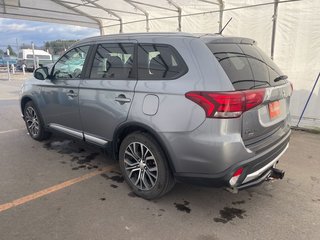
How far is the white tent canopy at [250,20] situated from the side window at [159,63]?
4.63 m

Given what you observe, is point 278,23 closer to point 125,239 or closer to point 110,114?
point 110,114

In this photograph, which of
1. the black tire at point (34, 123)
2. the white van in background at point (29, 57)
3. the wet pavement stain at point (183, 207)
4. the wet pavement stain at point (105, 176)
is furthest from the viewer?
the white van in background at point (29, 57)

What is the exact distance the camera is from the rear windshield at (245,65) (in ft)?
8.69

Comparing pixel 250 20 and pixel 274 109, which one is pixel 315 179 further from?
pixel 250 20

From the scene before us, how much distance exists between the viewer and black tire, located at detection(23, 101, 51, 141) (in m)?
4.91

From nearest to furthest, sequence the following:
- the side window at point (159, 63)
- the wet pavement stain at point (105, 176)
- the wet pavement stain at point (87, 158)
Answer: the side window at point (159, 63)
the wet pavement stain at point (105, 176)
the wet pavement stain at point (87, 158)

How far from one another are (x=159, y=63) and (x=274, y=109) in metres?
1.29

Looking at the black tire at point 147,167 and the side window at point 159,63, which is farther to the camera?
the black tire at point 147,167

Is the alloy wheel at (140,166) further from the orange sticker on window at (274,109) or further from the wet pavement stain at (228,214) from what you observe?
the orange sticker on window at (274,109)

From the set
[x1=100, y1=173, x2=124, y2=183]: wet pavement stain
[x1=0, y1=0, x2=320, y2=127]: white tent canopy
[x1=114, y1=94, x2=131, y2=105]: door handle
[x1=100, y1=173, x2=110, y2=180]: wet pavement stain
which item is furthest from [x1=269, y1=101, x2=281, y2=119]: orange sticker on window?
[x1=0, y1=0, x2=320, y2=127]: white tent canopy

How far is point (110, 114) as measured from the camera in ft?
11.0

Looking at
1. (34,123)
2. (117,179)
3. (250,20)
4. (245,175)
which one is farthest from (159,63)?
(250,20)

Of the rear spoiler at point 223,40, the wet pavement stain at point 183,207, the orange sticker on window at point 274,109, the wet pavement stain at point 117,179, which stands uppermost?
the rear spoiler at point 223,40

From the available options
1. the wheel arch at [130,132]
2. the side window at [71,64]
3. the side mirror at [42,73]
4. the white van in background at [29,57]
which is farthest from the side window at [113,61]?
the white van in background at [29,57]
